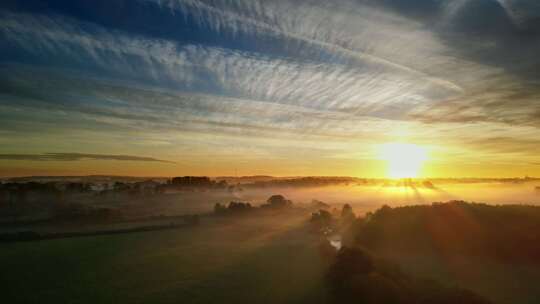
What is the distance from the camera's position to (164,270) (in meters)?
41.2

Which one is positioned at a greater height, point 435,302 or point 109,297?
point 435,302

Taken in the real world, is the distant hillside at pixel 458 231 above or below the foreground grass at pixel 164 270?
above

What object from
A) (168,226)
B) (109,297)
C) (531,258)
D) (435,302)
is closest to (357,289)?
(435,302)

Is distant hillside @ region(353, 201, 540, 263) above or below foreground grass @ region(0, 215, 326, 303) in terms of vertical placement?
above

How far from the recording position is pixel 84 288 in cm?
3438

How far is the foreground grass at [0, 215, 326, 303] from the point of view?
32188 mm

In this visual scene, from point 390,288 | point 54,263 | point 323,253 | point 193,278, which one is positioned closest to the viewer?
point 390,288

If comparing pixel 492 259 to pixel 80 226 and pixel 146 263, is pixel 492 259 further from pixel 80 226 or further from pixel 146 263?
pixel 80 226

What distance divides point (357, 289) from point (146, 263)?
95.3ft

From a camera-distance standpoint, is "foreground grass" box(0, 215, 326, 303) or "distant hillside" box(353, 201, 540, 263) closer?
"foreground grass" box(0, 215, 326, 303)

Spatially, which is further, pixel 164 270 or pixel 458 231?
pixel 458 231

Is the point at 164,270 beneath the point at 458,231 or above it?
beneath

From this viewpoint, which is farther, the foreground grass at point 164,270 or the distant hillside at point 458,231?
the distant hillside at point 458,231

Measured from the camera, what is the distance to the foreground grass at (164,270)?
1267 inches
